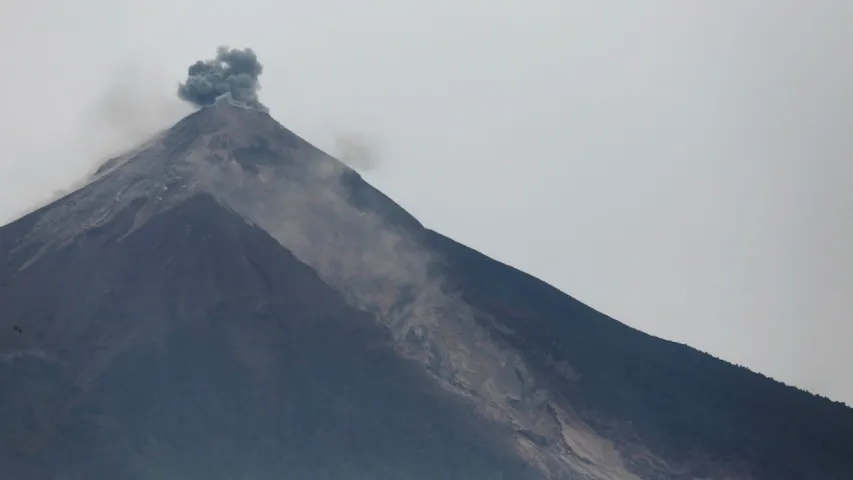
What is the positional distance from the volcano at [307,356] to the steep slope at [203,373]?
86 millimetres

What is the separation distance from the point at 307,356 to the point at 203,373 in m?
4.26

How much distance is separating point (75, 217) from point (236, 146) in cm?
808

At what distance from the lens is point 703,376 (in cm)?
4891

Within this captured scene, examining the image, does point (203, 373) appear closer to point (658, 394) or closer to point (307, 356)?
point (307, 356)

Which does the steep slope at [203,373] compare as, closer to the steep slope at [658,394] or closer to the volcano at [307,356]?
the volcano at [307,356]

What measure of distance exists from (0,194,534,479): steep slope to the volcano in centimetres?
9

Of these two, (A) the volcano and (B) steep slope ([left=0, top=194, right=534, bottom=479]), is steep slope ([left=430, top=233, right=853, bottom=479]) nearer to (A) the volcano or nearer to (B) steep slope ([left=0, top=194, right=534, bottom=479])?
(A) the volcano

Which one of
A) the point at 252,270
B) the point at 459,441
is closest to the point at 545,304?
the point at 459,441

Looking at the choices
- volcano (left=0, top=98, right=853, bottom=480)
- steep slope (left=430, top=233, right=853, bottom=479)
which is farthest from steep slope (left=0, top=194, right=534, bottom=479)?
steep slope (left=430, top=233, right=853, bottom=479)

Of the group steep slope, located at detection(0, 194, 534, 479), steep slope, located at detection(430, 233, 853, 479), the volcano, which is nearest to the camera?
steep slope, located at detection(0, 194, 534, 479)

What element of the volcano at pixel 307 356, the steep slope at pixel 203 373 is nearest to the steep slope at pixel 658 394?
the volcano at pixel 307 356

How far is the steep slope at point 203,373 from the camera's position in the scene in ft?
129

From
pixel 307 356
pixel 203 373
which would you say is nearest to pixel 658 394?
pixel 307 356

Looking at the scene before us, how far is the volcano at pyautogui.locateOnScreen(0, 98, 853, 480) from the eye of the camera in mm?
40094
